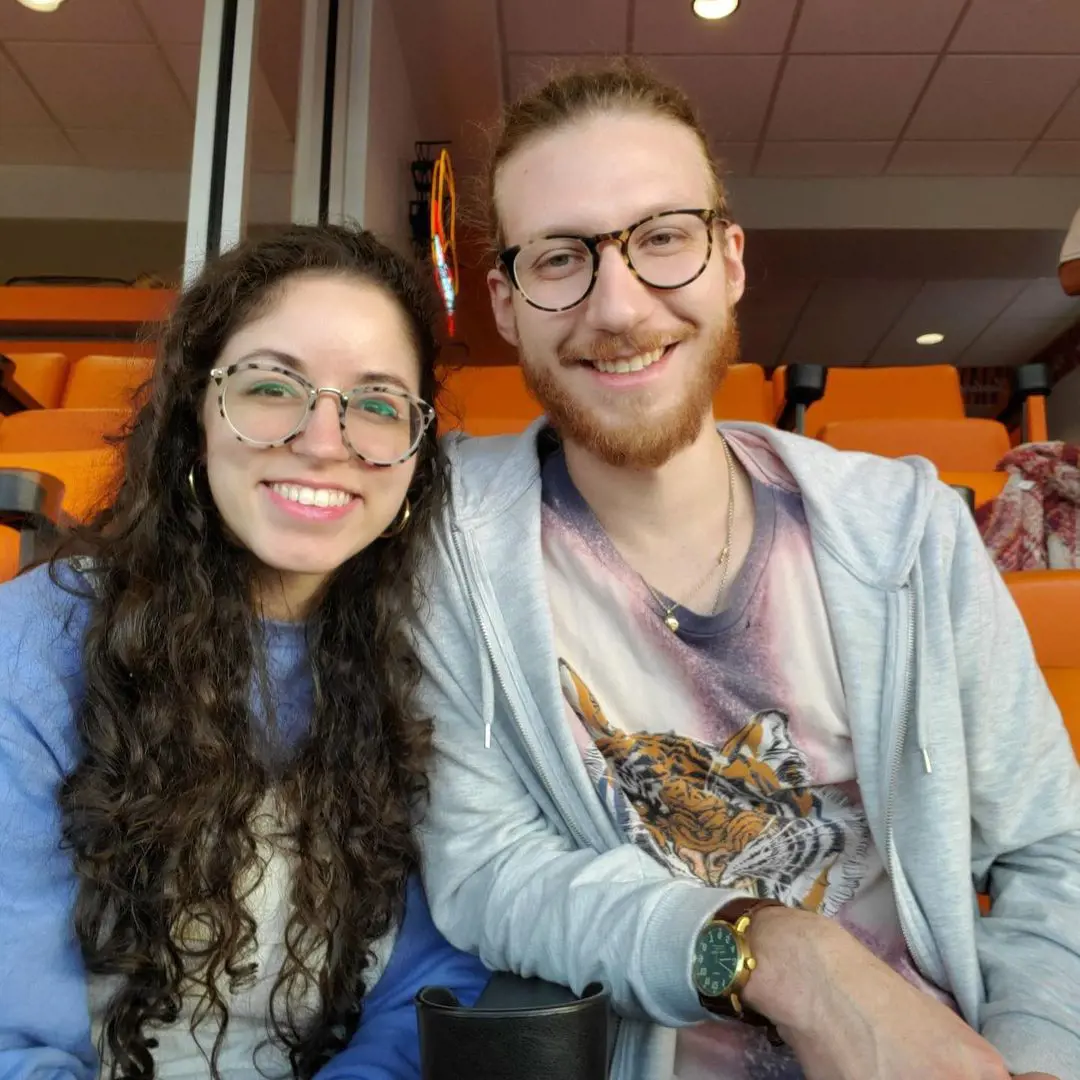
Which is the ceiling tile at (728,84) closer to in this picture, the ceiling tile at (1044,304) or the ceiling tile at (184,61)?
the ceiling tile at (184,61)

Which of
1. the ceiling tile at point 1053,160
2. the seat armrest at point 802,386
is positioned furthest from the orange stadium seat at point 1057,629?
the ceiling tile at point 1053,160

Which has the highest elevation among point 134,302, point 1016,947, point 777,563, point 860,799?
point 134,302

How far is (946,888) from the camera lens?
101 centimetres

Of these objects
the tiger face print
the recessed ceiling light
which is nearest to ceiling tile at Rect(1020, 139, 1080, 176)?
the recessed ceiling light

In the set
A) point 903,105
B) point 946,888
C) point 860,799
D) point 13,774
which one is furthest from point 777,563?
point 903,105

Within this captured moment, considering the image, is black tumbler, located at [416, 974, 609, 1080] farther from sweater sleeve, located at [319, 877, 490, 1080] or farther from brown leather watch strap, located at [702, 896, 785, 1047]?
sweater sleeve, located at [319, 877, 490, 1080]

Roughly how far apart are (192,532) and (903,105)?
17.6 ft

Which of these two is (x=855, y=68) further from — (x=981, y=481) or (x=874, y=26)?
(x=981, y=481)

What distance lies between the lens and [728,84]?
4.97 metres

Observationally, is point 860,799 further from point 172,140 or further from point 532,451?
point 172,140

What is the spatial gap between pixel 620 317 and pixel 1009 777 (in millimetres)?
685

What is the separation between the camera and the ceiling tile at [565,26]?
172 inches

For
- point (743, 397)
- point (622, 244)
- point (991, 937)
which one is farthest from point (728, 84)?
point (991, 937)

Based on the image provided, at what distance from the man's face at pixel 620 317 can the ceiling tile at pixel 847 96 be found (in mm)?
4243
